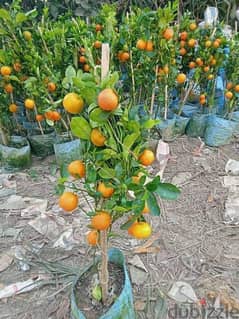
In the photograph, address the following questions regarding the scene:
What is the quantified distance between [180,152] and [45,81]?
1249 millimetres

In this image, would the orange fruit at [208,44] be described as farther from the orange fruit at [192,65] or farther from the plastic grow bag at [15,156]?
the plastic grow bag at [15,156]

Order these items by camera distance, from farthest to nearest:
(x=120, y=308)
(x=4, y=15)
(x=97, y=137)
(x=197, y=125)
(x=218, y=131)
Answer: (x=197, y=125), (x=218, y=131), (x=4, y=15), (x=120, y=308), (x=97, y=137)

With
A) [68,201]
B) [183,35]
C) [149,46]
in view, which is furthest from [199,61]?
[68,201]

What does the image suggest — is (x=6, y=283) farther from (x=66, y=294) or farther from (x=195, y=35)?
(x=195, y=35)

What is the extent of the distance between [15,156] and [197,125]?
5.09 ft

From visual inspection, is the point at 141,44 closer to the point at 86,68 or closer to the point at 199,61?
the point at 86,68

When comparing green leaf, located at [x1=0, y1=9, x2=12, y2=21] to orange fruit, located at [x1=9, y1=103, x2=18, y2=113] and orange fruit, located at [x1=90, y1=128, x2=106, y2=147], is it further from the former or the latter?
orange fruit, located at [x1=90, y1=128, x2=106, y2=147]

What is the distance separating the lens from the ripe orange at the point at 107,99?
109cm

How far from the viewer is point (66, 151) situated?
2795 millimetres

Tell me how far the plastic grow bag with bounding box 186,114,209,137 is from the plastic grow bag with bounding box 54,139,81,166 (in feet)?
3.49

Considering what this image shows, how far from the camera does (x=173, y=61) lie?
279cm

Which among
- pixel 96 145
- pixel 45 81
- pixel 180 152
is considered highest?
pixel 96 145

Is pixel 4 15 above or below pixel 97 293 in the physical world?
above

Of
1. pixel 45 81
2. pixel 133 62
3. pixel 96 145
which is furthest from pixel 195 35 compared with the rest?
pixel 96 145
